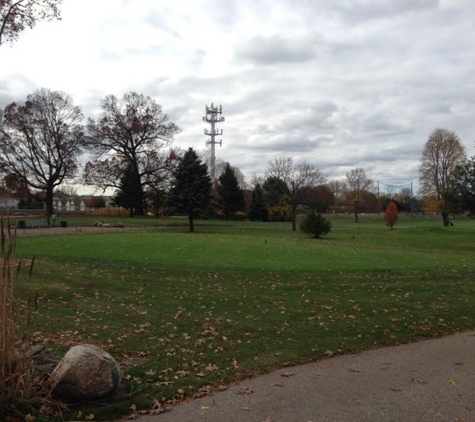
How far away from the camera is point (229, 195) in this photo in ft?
245

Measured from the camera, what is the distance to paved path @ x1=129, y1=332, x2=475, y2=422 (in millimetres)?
4465

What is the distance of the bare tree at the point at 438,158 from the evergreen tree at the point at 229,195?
2881cm

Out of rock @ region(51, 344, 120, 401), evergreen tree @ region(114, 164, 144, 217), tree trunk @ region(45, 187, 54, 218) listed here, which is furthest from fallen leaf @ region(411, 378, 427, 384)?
evergreen tree @ region(114, 164, 144, 217)

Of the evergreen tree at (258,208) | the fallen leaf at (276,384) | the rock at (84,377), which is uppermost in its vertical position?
the evergreen tree at (258,208)

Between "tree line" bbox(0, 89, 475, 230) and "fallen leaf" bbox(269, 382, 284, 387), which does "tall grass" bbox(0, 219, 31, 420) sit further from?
"tree line" bbox(0, 89, 475, 230)

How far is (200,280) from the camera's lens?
43.1ft

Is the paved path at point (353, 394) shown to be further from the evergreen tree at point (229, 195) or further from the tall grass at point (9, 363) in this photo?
the evergreen tree at point (229, 195)

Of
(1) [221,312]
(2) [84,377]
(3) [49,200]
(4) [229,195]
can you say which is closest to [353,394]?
(2) [84,377]

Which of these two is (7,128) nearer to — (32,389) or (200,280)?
(200,280)

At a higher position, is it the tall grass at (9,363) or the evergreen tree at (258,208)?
the evergreen tree at (258,208)

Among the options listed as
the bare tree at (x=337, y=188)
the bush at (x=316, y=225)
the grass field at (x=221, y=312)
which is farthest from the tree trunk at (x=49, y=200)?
the bare tree at (x=337, y=188)

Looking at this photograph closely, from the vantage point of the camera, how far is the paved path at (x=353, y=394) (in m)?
4.46

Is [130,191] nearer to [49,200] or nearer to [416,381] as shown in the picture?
[49,200]

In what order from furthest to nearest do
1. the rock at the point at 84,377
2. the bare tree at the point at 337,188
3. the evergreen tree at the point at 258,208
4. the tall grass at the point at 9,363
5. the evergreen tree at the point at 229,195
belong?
the bare tree at the point at 337,188 < the evergreen tree at the point at 258,208 < the evergreen tree at the point at 229,195 < the rock at the point at 84,377 < the tall grass at the point at 9,363
